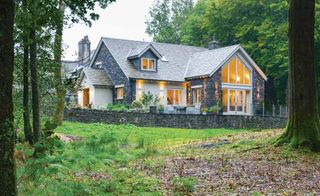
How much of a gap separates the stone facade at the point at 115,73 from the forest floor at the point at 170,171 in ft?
76.8

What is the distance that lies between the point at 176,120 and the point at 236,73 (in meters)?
12.4

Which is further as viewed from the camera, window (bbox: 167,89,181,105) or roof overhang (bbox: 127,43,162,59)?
window (bbox: 167,89,181,105)

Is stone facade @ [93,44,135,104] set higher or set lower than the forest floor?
higher

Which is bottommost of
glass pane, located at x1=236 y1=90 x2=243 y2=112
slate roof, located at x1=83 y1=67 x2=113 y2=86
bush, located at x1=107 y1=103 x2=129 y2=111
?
bush, located at x1=107 y1=103 x2=129 y2=111

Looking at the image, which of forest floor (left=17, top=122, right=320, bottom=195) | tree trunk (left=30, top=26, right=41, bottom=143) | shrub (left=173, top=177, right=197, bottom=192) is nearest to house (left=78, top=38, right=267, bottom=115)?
forest floor (left=17, top=122, right=320, bottom=195)

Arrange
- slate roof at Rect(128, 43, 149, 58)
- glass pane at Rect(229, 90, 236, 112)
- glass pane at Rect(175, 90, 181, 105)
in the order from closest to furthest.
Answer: slate roof at Rect(128, 43, 149, 58) → glass pane at Rect(175, 90, 181, 105) → glass pane at Rect(229, 90, 236, 112)

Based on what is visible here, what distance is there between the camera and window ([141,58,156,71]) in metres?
38.2

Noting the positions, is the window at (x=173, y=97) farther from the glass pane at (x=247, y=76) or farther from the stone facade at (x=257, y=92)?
the stone facade at (x=257, y=92)

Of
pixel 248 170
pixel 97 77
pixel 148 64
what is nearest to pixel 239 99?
pixel 148 64

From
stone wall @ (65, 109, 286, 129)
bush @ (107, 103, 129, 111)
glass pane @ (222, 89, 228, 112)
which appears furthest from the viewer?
glass pane @ (222, 89, 228, 112)

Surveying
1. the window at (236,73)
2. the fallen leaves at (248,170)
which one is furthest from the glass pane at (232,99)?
the fallen leaves at (248,170)

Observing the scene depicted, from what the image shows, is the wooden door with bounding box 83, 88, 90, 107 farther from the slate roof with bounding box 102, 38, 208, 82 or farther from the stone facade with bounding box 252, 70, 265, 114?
the stone facade with bounding box 252, 70, 265, 114

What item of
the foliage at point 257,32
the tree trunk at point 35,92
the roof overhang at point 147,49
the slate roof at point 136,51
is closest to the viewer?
the tree trunk at point 35,92

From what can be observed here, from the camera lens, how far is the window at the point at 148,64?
1506 inches
